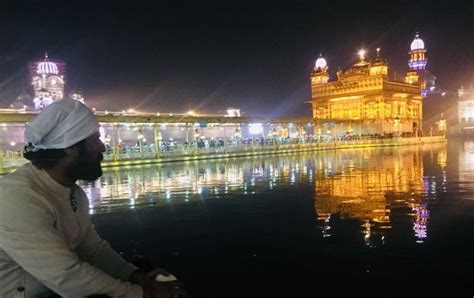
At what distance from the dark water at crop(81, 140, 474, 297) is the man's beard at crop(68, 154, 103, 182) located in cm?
245

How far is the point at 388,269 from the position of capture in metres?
4.65

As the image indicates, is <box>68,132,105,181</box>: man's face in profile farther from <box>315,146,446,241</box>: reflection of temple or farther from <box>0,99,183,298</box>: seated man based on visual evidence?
<box>315,146,446,241</box>: reflection of temple

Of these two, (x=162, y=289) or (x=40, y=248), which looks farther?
(x=162, y=289)

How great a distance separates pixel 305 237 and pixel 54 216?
16.0 feet

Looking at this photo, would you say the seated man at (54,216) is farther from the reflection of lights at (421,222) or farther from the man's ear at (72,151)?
the reflection of lights at (421,222)

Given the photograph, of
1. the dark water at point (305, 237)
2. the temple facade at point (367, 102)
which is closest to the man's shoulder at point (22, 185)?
the dark water at point (305, 237)

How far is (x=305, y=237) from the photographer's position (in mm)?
6254

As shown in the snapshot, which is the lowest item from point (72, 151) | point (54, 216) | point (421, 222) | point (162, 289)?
point (421, 222)

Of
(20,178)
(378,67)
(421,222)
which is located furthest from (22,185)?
(378,67)

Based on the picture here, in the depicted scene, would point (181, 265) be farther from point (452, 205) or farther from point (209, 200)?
point (452, 205)

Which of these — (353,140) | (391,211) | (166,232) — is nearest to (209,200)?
(166,232)

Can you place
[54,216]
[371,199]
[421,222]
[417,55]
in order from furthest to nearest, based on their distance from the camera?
[417,55] < [371,199] < [421,222] < [54,216]

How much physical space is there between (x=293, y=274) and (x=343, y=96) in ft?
208

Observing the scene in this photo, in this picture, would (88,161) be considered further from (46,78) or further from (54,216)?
(46,78)
